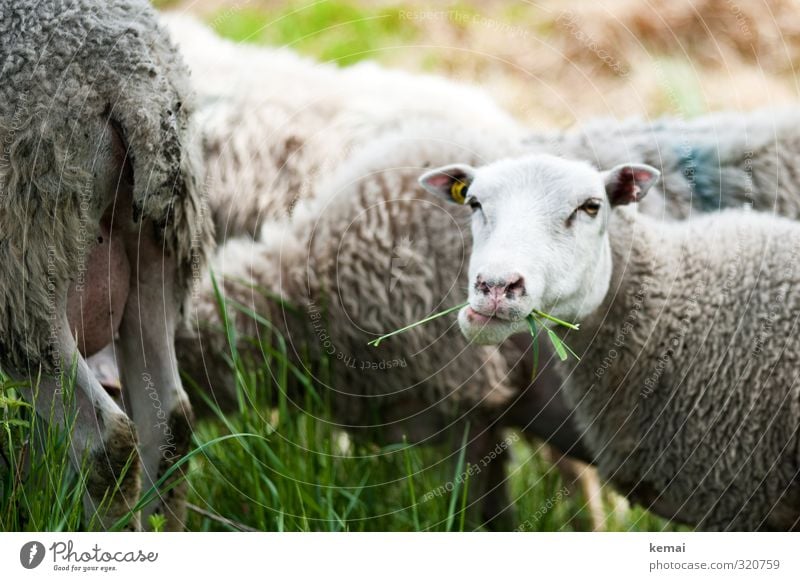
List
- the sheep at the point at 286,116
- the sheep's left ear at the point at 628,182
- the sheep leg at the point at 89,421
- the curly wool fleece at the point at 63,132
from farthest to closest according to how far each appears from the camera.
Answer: the sheep at the point at 286,116, the sheep's left ear at the point at 628,182, the sheep leg at the point at 89,421, the curly wool fleece at the point at 63,132

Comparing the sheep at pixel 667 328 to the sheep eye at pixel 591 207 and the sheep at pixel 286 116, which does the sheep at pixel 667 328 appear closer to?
the sheep eye at pixel 591 207

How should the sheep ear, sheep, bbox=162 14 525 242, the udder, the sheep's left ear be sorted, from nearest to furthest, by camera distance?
the udder, the sheep's left ear, the sheep ear, sheep, bbox=162 14 525 242

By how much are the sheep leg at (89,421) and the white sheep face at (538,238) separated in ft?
2.71

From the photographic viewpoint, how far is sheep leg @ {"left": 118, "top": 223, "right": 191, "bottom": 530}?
8.54 ft

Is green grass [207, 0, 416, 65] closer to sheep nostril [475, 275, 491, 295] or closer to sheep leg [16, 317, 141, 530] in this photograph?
sheep nostril [475, 275, 491, 295]

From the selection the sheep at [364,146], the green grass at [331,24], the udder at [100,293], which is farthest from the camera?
the green grass at [331,24]

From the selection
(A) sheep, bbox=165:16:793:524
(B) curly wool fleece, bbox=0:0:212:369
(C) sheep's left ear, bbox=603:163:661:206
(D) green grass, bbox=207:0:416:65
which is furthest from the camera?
(D) green grass, bbox=207:0:416:65

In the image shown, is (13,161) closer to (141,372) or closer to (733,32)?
(141,372)

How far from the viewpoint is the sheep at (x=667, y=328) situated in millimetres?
2520
